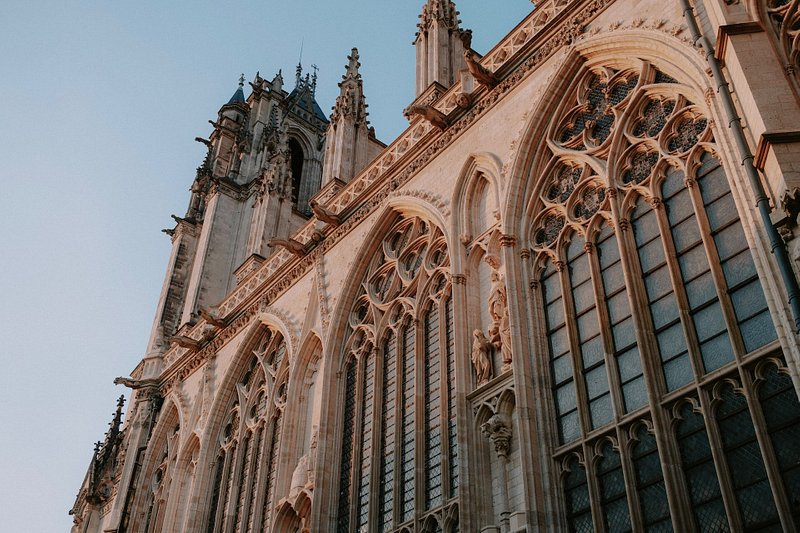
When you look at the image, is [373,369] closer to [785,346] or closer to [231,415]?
[231,415]

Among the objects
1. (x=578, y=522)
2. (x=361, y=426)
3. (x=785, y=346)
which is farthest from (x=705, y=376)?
(x=361, y=426)

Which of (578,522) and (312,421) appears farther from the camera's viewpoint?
(312,421)

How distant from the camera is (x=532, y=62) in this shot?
14594 millimetres

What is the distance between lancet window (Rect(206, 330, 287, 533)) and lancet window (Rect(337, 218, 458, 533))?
2242mm

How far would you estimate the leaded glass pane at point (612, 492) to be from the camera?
32.4 feet

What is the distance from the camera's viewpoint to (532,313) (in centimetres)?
1237

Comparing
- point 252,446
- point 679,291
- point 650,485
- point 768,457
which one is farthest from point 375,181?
point 768,457

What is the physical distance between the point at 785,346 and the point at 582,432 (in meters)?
2.90

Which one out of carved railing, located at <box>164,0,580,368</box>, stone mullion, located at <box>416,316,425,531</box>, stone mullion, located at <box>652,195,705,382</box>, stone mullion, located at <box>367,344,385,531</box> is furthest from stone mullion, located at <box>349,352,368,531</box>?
stone mullion, located at <box>652,195,705,382</box>

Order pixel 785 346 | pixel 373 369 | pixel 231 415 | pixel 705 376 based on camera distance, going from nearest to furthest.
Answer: pixel 785 346
pixel 705 376
pixel 373 369
pixel 231 415

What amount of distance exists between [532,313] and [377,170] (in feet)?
21.3

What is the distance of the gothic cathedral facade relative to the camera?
934 cm

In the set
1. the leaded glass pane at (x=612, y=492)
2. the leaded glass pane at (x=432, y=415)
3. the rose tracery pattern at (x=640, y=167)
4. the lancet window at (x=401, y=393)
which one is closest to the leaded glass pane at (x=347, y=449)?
the lancet window at (x=401, y=393)

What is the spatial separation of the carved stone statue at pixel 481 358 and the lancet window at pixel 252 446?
213 inches
